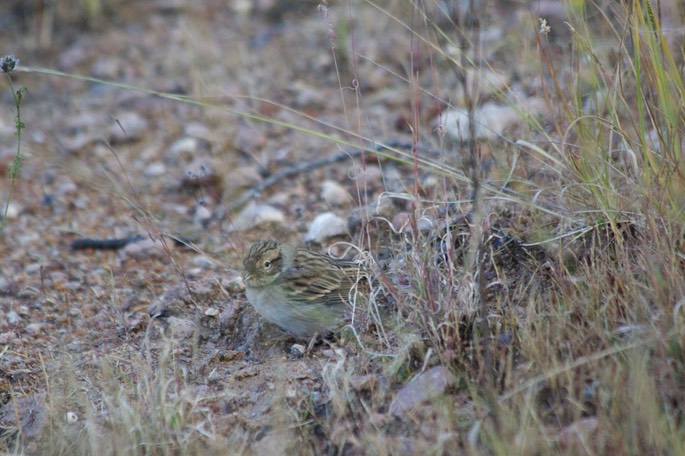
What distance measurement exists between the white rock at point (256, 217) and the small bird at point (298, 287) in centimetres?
90

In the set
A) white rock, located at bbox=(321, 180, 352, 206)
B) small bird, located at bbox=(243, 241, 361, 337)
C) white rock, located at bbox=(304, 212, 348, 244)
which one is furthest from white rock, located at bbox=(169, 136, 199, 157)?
small bird, located at bbox=(243, 241, 361, 337)

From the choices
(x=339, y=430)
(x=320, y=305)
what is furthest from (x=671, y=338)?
(x=320, y=305)

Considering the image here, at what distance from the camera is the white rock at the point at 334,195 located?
6.43 m

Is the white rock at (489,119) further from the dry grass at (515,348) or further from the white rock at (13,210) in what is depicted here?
the white rock at (13,210)

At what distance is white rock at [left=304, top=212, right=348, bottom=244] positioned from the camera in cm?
595

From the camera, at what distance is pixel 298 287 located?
17.0 feet

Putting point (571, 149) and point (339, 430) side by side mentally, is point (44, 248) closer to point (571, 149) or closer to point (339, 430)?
point (339, 430)

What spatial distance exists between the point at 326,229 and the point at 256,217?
57 cm

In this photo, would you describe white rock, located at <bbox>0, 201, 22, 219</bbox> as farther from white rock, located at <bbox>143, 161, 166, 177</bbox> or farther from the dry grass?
the dry grass

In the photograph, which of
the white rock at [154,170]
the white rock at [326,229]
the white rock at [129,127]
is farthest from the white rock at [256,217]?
the white rock at [129,127]

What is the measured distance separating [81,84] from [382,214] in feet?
14.1

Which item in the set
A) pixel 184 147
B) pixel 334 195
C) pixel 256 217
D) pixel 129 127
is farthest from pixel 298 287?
pixel 129 127

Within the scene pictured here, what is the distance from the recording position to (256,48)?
8.98 m

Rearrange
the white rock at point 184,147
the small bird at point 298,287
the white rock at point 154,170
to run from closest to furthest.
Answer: the small bird at point 298,287, the white rock at point 154,170, the white rock at point 184,147
